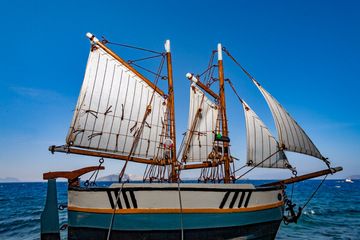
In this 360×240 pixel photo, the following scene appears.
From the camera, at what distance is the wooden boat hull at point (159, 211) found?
10281mm

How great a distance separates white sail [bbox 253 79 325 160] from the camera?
14812 millimetres

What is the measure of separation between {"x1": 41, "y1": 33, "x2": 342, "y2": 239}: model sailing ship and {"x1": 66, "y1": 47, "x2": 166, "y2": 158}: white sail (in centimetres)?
6

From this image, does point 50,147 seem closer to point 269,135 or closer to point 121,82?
point 121,82

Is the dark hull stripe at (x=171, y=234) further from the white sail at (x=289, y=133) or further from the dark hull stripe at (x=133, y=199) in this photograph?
the white sail at (x=289, y=133)

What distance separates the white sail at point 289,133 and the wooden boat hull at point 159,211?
192 inches

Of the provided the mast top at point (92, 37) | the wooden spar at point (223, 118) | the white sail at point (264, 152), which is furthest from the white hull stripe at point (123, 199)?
the mast top at point (92, 37)

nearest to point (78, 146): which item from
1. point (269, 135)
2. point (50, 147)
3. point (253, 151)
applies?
point (50, 147)

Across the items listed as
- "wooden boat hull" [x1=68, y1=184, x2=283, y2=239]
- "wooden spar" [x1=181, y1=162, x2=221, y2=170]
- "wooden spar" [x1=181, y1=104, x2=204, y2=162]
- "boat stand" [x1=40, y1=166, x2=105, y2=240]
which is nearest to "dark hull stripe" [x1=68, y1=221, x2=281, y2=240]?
"wooden boat hull" [x1=68, y1=184, x2=283, y2=239]

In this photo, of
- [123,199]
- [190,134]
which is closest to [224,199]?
[123,199]

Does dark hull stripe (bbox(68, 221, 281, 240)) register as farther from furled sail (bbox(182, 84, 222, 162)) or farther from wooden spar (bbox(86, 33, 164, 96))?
wooden spar (bbox(86, 33, 164, 96))

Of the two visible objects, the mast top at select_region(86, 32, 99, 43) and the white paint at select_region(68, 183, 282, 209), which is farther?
the mast top at select_region(86, 32, 99, 43)

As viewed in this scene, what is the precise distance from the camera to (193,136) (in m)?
20.6

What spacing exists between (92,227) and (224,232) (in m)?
5.27

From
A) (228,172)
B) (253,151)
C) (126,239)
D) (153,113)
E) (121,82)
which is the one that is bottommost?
(126,239)
